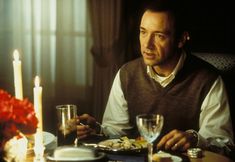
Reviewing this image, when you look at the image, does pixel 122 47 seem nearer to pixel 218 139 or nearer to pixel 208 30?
pixel 208 30

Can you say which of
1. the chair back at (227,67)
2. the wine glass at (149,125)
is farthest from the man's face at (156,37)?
the wine glass at (149,125)

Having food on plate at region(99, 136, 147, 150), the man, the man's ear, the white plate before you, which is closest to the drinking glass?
food on plate at region(99, 136, 147, 150)

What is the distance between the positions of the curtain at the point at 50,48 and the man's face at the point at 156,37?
1.83 meters

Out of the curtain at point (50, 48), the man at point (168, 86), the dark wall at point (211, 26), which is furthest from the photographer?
the curtain at point (50, 48)

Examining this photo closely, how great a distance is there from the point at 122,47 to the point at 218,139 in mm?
1980

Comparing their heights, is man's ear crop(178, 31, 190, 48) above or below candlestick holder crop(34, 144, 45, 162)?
above

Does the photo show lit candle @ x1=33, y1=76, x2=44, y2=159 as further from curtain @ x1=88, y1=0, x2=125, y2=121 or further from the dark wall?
curtain @ x1=88, y1=0, x2=125, y2=121

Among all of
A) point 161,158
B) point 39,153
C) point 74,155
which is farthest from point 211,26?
point 74,155

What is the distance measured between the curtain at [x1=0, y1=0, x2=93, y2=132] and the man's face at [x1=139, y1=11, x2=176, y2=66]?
183cm

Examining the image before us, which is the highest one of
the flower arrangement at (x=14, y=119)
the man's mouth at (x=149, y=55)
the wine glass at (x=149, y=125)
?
the man's mouth at (x=149, y=55)

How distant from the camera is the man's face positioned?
89.1 inches

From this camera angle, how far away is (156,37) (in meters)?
2.32

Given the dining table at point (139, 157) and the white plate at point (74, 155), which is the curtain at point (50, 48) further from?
the white plate at point (74, 155)

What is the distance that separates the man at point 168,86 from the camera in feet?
7.36
